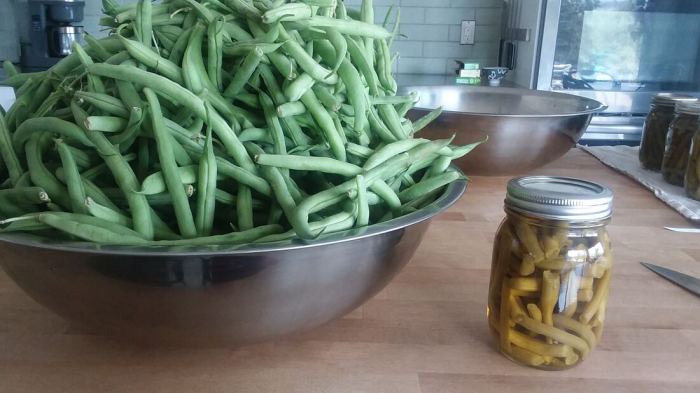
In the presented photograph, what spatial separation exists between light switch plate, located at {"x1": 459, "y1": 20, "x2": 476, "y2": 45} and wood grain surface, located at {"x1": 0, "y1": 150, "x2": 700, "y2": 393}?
2.30m

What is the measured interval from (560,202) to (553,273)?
0.06 meters

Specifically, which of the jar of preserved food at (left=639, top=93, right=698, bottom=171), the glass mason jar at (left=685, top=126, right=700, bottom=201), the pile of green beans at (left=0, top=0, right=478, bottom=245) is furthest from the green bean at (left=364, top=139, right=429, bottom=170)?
the jar of preserved food at (left=639, top=93, right=698, bottom=171)

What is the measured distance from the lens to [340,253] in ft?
1.50

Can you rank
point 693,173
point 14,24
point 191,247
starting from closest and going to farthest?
point 191,247
point 693,173
point 14,24

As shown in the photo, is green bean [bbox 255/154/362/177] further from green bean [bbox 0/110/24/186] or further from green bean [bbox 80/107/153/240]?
green bean [bbox 0/110/24/186]

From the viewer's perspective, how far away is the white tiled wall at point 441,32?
2807 mm

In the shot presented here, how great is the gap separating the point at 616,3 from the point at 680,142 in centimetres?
138

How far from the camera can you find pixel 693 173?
100 centimetres

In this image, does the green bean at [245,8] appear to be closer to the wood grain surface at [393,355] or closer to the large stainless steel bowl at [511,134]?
the wood grain surface at [393,355]

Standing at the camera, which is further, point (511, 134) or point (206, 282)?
point (511, 134)

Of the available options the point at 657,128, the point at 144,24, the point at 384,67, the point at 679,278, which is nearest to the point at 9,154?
the point at 144,24

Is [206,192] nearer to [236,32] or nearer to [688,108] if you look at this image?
[236,32]

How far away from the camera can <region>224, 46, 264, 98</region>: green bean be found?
47cm

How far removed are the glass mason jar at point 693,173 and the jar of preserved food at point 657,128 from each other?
0.44 ft
